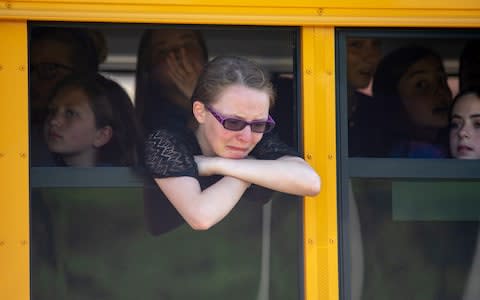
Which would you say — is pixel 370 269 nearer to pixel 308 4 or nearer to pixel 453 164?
pixel 453 164

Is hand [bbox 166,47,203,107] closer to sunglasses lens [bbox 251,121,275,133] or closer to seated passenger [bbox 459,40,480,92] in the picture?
sunglasses lens [bbox 251,121,275,133]

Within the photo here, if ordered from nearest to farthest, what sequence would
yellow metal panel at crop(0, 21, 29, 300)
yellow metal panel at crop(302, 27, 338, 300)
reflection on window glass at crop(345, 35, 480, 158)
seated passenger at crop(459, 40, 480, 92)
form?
yellow metal panel at crop(0, 21, 29, 300), yellow metal panel at crop(302, 27, 338, 300), reflection on window glass at crop(345, 35, 480, 158), seated passenger at crop(459, 40, 480, 92)

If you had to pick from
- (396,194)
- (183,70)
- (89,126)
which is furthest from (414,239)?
(89,126)

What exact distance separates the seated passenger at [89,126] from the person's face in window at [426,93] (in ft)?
2.64

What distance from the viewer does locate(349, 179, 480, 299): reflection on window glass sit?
3164mm

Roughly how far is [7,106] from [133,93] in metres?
0.34

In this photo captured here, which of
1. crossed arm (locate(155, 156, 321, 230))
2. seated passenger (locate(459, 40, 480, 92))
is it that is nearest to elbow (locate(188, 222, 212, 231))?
crossed arm (locate(155, 156, 321, 230))

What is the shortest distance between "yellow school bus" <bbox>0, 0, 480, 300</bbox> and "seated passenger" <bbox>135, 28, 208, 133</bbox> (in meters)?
0.03

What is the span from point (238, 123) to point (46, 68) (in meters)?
Result: 0.53

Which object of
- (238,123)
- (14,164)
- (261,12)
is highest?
(261,12)

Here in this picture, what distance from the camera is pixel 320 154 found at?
312cm

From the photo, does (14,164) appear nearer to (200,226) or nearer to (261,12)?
(200,226)

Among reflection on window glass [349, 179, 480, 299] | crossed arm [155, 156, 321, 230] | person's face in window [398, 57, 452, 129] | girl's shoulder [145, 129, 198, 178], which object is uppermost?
person's face in window [398, 57, 452, 129]

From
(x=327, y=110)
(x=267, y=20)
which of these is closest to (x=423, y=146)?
(x=327, y=110)
